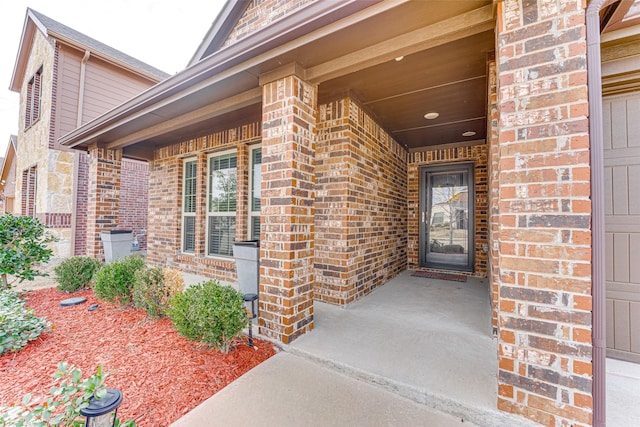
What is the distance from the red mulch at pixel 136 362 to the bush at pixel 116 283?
0.28 m

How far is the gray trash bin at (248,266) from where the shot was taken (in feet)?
9.01

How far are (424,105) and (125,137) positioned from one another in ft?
16.7

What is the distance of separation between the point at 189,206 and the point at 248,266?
3388 mm

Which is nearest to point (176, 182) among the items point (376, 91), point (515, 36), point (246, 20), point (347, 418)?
point (246, 20)

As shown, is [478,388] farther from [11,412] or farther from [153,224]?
[153,224]

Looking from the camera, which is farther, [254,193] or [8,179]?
[8,179]

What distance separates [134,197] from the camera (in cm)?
857

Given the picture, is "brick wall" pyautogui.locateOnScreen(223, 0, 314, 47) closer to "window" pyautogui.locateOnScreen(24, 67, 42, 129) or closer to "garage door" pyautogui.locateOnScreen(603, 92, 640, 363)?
"garage door" pyautogui.locateOnScreen(603, 92, 640, 363)

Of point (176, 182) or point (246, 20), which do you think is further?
point (176, 182)

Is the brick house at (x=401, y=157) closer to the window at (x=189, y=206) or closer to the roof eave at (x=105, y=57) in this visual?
the window at (x=189, y=206)

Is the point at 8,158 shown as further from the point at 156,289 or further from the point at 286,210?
the point at 286,210

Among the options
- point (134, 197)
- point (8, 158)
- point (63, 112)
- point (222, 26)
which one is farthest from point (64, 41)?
point (8, 158)

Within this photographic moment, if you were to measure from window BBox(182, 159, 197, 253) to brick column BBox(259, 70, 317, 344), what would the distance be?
344 centimetres

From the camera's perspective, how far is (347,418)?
1607 mm
